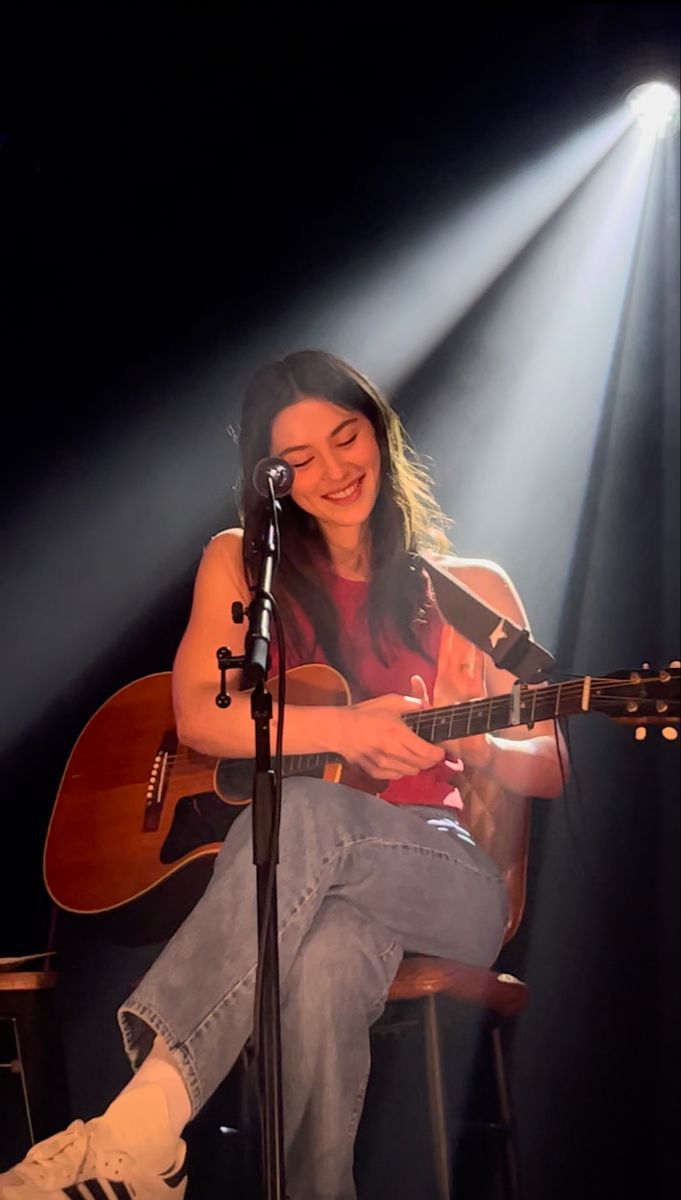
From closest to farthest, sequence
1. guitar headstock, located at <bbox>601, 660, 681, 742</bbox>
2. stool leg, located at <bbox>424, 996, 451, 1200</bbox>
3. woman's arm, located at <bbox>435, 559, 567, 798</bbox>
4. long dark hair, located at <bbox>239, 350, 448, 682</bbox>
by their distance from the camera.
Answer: guitar headstock, located at <bbox>601, 660, 681, 742</bbox>
stool leg, located at <bbox>424, 996, 451, 1200</bbox>
woman's arm, located at <bbox>435, 559, 567, 798</bbox>
long dark hair, located at <bbox>239, 350, 448, 682</bbox>

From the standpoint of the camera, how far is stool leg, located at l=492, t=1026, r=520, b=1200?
225cm

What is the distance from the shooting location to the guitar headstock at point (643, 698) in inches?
79.9

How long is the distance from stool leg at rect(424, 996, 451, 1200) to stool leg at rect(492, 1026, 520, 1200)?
5.1 inches

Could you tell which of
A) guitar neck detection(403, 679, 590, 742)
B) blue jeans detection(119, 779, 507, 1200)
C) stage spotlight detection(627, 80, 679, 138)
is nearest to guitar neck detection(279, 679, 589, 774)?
guitar neck detection(403, 679, 590, 742)

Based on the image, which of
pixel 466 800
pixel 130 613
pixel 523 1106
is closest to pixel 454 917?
pixel 466 800

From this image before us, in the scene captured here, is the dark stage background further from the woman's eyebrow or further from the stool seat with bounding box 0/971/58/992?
the woman's eyebrow

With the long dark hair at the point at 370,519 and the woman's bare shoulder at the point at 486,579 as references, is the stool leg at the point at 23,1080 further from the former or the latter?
the woman's bare shoulder at the point at 486,579

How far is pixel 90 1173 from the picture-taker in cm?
205

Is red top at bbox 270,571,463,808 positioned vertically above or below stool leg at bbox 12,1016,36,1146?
above

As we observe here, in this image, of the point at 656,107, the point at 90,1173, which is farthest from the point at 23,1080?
the point at 656,107

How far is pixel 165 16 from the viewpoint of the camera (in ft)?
9.81

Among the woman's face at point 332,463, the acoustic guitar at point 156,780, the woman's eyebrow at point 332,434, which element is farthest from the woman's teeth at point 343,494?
the acoustic guitar at point 156,780

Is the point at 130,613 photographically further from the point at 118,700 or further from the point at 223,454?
the point at 223,454

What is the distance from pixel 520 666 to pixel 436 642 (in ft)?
0.61
